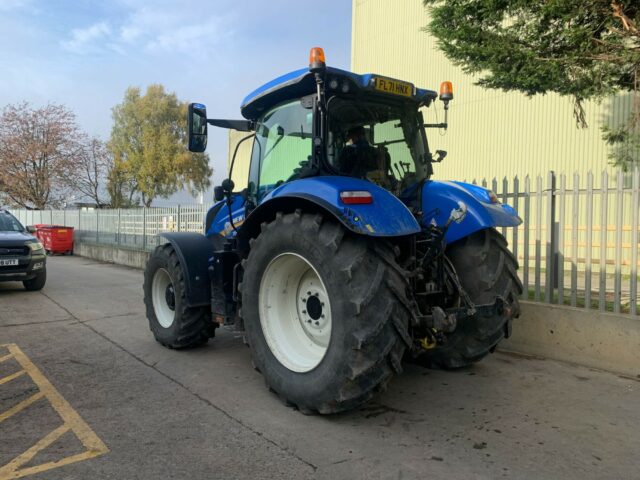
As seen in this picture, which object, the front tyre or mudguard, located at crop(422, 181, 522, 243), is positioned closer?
mudguard, located at crop(422, 181, 522, 243)

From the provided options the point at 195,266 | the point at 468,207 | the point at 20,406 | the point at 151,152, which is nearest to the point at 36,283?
the point at 195,266

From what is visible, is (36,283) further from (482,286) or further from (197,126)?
(482,286)

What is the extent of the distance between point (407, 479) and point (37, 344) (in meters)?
4.99

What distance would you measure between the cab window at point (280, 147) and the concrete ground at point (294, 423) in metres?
1.83

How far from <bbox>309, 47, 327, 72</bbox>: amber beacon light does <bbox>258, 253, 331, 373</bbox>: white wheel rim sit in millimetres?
1377

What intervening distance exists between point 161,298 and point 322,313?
2.75m

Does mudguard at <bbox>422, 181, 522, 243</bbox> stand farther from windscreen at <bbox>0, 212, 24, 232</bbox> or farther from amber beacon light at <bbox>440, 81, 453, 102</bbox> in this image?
windscreen at <bbox>0, 212, 24, 232</bbox>

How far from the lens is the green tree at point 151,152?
4409 centimetres

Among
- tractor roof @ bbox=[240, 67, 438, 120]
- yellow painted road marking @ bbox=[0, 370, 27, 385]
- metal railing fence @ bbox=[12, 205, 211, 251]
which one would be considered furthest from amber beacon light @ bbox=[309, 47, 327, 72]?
metal railing fence @ bbox=[12, 205, 211, 251]

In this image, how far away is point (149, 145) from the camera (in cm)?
4416

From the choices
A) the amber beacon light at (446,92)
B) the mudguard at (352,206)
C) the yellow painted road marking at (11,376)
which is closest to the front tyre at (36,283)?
the yellow painted road marking at (11,376)

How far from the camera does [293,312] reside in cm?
411

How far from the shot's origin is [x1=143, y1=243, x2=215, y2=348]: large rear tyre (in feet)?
17.4

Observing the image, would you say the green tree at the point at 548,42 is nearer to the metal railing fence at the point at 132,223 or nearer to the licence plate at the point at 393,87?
the licence plate at the point at 393,87
